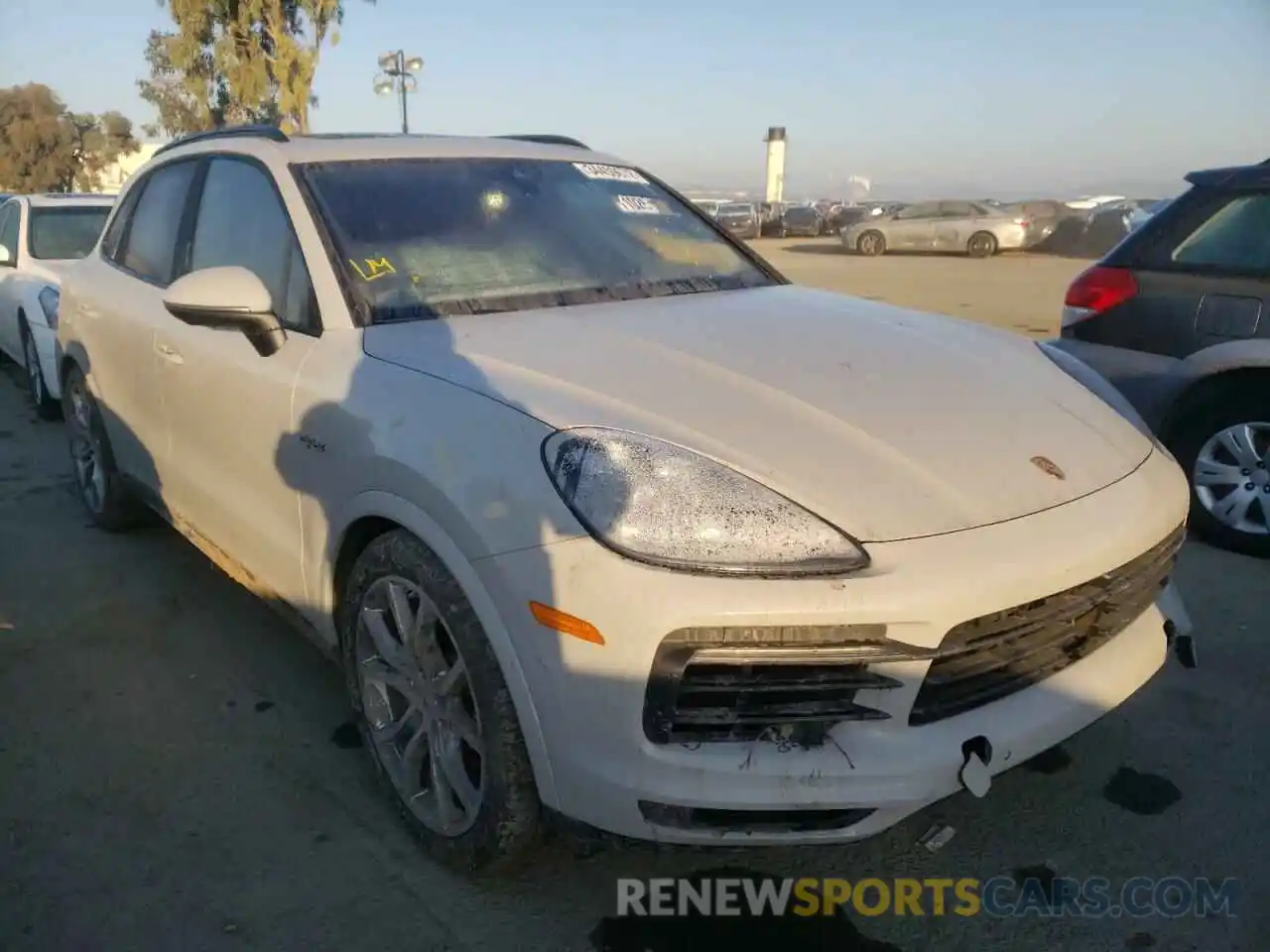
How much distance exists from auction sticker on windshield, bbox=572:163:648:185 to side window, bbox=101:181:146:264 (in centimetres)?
204

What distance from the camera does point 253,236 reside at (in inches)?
125

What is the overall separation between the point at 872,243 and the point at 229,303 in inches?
1036

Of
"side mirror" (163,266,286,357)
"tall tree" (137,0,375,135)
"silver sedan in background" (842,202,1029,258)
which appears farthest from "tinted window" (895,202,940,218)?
"side mirror" (163,266,286,357)

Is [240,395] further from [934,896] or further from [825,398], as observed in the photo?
[934,896]

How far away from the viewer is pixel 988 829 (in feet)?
8.41

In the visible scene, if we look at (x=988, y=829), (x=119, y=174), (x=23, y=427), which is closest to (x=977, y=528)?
(x=988, y=829)

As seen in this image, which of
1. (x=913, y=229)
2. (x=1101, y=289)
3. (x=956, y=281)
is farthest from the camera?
(x=913, y=229)

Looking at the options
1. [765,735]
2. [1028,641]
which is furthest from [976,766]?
[765,735]

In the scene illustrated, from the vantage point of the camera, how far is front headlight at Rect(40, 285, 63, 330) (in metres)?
6.49

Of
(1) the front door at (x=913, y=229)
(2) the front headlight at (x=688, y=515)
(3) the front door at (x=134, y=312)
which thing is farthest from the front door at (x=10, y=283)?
(1) the front door at (x=913, y=229)

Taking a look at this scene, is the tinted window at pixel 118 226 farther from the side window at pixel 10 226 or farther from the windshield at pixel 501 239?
the side window at pixel 10 226

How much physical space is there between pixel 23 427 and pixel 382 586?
5749mm

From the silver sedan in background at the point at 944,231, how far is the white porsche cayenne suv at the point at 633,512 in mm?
24102

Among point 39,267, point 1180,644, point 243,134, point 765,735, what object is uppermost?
point 243,134
